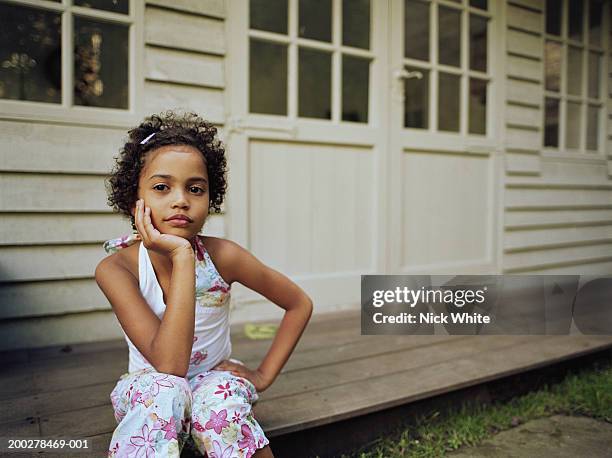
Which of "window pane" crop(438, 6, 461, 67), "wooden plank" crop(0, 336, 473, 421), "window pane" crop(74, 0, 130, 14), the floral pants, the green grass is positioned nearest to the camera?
the floral pants

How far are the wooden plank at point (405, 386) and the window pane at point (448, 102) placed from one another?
1506mm

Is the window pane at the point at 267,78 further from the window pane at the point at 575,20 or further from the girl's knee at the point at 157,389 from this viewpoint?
the window pane at the point at 575,20

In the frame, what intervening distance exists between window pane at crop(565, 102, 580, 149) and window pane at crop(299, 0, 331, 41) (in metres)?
2.28

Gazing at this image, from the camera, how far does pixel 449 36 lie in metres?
3.32

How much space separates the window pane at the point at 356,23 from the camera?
9.50 feet

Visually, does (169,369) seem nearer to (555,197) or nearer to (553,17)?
(555,197)

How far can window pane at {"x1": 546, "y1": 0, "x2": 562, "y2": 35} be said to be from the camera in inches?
151

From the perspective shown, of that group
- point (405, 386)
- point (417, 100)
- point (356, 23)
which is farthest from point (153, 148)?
point (417, 100)

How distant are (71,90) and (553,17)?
3.44 meters

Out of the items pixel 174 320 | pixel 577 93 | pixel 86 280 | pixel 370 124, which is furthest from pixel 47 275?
pixel 577 93

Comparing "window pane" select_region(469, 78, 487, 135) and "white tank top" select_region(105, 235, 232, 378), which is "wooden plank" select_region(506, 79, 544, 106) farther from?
"white tank top" select_region(105, 235, 232, 378)

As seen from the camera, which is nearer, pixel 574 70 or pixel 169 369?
pixel 169 369

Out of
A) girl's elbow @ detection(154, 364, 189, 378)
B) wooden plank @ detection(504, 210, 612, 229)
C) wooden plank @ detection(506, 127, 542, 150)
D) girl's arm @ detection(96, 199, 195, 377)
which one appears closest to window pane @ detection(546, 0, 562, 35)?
wooden plank @ detection(506, 127, 542, 150)

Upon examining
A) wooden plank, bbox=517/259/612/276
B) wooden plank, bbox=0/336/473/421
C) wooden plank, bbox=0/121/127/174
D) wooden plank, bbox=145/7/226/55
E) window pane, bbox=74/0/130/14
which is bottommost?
wooden plank, bbox=0/336/473/421
